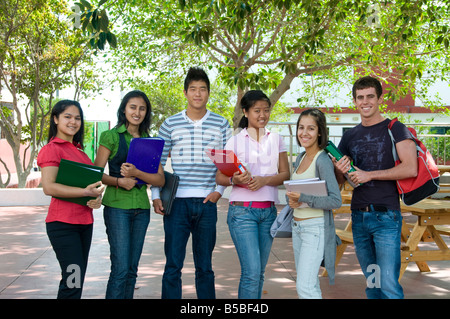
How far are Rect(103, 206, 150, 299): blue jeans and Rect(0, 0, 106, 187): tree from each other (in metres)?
10.8

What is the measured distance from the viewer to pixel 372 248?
3.75m

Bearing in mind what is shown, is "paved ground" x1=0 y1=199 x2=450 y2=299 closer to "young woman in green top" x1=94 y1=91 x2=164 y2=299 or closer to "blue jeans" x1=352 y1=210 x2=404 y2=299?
"young woman in green top" x1=94 y1=91 x2=164 y2=299

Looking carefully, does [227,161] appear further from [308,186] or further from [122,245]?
[122,245]

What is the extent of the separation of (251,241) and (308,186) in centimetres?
61

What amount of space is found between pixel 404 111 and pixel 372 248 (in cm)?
3014

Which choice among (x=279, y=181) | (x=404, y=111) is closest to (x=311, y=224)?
(x=279, y=181)

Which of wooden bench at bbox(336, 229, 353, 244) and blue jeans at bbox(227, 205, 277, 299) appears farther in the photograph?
wooden bench at bbox(336, 229, 353, 244)

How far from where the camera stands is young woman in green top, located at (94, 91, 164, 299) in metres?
3.74

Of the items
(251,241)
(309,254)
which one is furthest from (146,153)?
(309,254)

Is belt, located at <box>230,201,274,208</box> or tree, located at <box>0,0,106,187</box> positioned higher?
tree, located at <box>0,0,106,187</box>

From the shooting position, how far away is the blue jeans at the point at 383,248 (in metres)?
3.57

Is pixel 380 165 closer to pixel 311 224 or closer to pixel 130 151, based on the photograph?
pixel 311 224

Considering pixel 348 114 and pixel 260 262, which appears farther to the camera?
pixel 348 114

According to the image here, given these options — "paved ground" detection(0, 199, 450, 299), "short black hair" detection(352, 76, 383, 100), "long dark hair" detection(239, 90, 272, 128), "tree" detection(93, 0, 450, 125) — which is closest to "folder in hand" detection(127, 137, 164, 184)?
"long dark hair" detection(239, 90, 272, 128)
